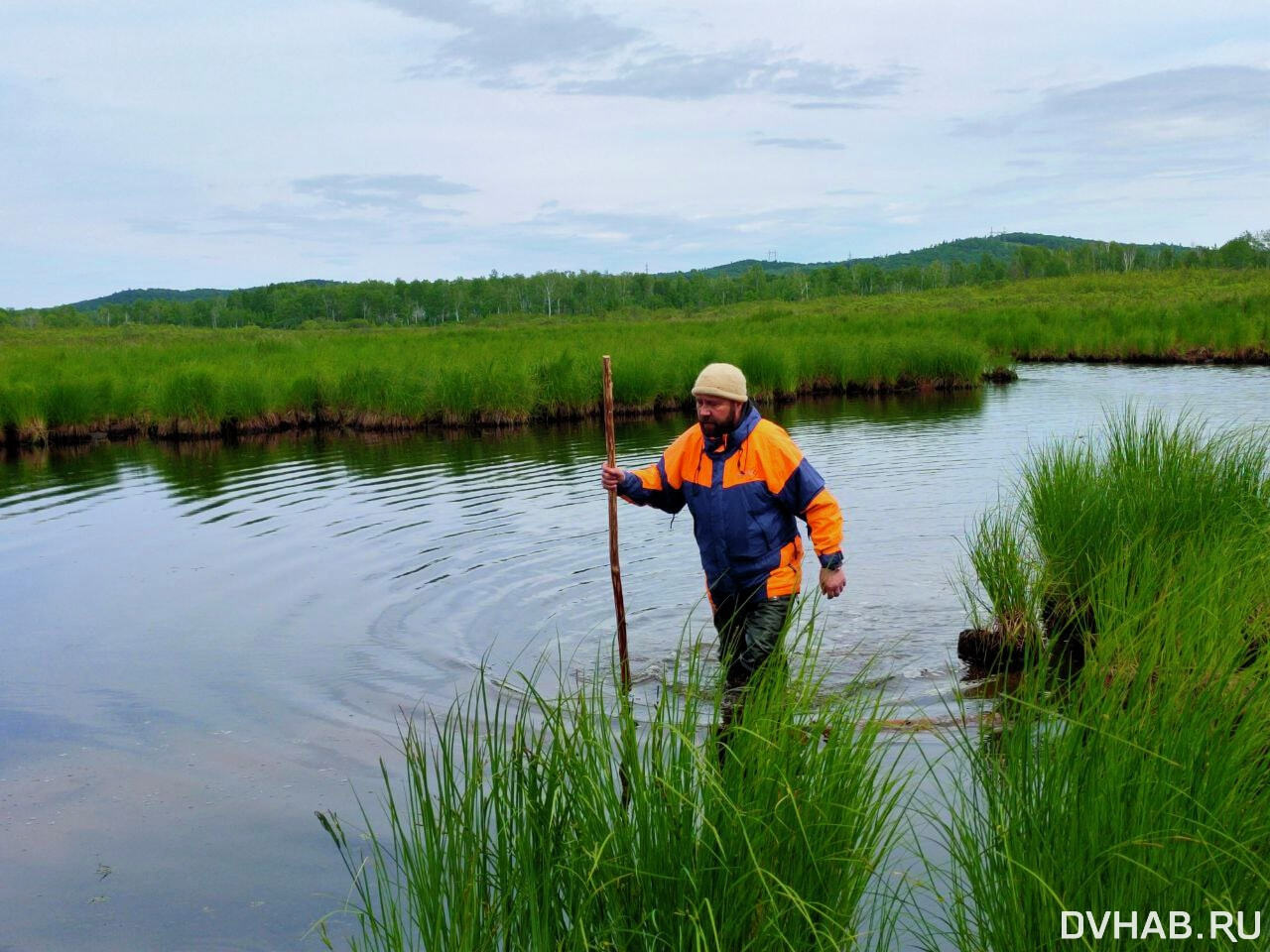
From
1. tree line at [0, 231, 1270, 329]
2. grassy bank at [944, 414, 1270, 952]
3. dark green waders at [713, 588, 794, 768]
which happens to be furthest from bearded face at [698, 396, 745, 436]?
tree line at [0, 231, 1270, 329]

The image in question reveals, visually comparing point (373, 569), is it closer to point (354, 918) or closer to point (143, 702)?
point (143, 702)

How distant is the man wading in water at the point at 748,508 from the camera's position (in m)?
6.15

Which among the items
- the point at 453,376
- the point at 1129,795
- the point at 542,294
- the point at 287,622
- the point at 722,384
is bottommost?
the point at 287,622

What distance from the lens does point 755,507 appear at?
6.25 m

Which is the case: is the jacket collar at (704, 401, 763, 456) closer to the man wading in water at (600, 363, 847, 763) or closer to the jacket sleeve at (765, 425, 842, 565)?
the man wading in water at (600, 363, 847, 763)

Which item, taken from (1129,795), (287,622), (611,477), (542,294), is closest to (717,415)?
(611,477)

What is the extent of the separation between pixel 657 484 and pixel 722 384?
809 millimetres

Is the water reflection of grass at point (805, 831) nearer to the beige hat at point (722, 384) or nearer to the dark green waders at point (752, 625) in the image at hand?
the dark green waders at point (752, 625)

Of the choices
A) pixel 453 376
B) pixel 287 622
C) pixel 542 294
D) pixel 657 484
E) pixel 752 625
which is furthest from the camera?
pixel 542 294

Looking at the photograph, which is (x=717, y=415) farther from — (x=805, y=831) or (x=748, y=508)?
(x=805, y=831)

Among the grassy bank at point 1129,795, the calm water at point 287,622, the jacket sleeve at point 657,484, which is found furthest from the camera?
the jacket sleeve at point 657,484

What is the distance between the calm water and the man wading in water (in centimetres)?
95

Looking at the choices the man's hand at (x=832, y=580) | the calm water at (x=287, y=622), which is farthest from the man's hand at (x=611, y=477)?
the calm water at (x=287, y=622)

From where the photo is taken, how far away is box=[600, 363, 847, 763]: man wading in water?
20.2ft
